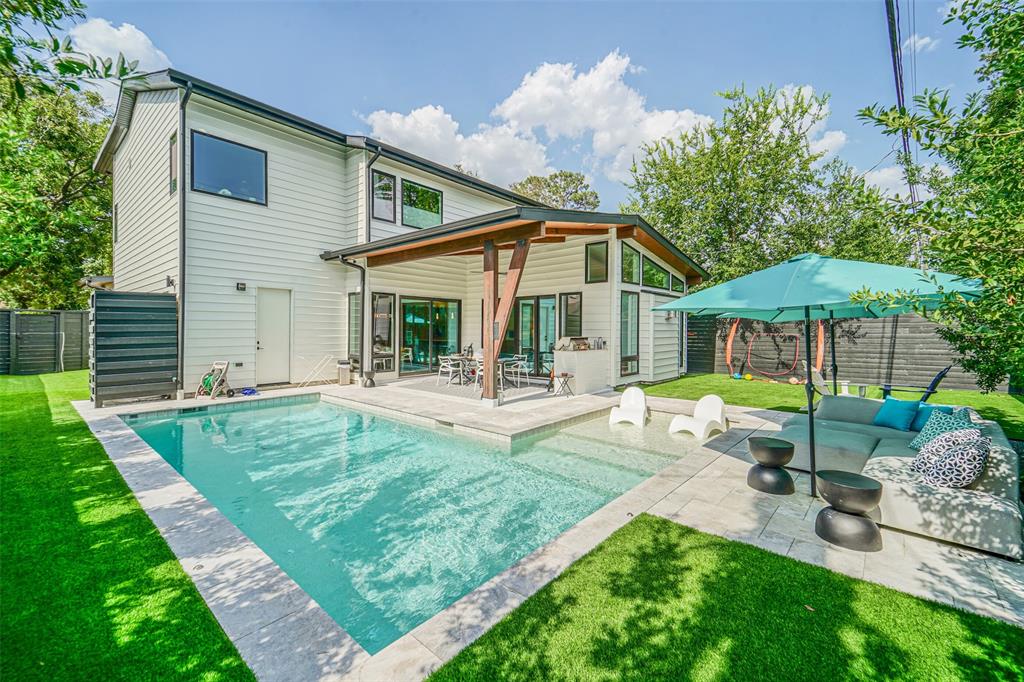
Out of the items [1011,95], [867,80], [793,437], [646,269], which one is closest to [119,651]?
[793,437]

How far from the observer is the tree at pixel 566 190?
30969 millimetres

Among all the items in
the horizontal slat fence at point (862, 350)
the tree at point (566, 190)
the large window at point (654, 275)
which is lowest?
the horizontal slat fence at point (862, 350)

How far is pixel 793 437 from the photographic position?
185 inches

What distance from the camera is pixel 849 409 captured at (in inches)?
Result: 218

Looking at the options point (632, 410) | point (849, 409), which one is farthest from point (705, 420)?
point (849, 409)

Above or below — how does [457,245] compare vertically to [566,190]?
below

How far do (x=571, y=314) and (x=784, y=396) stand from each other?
506cm

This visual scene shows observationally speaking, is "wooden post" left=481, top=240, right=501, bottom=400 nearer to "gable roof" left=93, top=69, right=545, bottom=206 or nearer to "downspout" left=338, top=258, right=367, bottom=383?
"downspout" left=338, top=258, right=367, bottom=383

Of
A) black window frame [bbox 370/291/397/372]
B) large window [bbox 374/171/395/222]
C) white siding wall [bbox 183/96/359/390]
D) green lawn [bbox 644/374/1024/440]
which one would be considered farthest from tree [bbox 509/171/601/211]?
black window frame [bbox 370/291/397/372]

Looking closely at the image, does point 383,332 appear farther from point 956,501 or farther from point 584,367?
point 956,501

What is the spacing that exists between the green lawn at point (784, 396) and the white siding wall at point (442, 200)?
24.7 ft

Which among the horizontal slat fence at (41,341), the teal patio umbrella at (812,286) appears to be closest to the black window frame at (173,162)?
the horizontal slat fence at (41,341)

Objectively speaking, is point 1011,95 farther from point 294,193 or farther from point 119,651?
point 294,193

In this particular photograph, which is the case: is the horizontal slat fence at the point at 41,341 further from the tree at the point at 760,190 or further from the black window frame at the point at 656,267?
the tree at the point at 760,190
